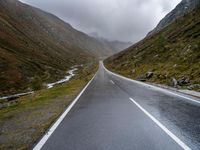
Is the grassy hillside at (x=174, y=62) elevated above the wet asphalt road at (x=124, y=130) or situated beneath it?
elevated above

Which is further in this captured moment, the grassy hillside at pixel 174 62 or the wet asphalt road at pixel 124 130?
the grassy hillside at pixel 174 62

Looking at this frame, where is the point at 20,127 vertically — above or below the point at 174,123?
below

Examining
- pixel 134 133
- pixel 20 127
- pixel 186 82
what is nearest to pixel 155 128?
pixel 134 133

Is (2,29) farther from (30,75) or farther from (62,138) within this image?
(62,138)

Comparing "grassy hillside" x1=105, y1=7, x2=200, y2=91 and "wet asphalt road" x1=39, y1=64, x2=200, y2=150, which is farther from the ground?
"grassy hillside" x1=105, y1=7, x2=200, y2=91

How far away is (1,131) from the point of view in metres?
7.38

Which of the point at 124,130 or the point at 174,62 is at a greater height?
the point at 174,62

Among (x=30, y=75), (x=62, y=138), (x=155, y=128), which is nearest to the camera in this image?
(x=62, y=138)

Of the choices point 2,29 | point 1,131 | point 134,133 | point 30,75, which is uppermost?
point 2,29

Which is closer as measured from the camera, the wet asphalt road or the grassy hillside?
the wet asphalt road

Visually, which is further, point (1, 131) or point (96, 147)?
point (1, 131)

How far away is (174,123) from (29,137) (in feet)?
14.7

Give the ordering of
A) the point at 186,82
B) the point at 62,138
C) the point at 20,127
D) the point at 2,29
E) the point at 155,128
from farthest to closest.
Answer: the point at 2,29 < the point at 186,82 < the point at 20,127 < the point at 155,128 < the point at 62,138

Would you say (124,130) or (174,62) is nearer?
(124,130)
